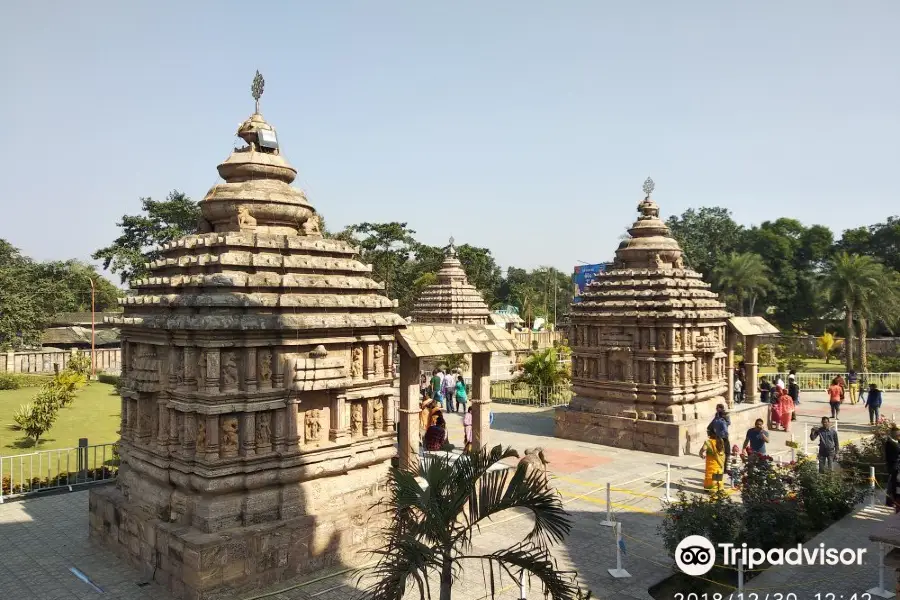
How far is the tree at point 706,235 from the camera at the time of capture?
62969 millimetres

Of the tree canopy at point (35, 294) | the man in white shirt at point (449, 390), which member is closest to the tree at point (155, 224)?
the tree canopy at point (35, 294)

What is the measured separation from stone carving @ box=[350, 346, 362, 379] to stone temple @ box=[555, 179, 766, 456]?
9.17m

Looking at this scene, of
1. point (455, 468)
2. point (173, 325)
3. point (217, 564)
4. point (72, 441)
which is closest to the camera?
point (455, 468)

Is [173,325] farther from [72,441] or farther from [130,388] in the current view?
[72,441]

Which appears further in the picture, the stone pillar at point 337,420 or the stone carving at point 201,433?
the stone pillar at point 337,420

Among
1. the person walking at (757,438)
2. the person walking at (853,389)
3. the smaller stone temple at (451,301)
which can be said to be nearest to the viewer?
the person walking at (757,438)

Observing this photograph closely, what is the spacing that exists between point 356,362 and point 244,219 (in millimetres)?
2706

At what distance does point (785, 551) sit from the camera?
28.5ft

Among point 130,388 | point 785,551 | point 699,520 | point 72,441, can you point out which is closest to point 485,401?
point 699,520

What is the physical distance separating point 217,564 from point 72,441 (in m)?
10.7

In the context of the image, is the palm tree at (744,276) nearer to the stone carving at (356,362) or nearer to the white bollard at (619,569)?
the white bollard at (619,569)

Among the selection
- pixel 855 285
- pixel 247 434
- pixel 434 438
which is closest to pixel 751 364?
pixel 434 438

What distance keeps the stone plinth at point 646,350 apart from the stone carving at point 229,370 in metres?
11.1

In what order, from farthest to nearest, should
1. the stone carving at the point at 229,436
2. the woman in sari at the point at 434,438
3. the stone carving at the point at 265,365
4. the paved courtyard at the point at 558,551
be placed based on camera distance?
the woman in sari at the point at 434,438, the stone carving at the point at 265,365, the stone carving at the point at 229,436, the paved courtyard at the point at 558,551
